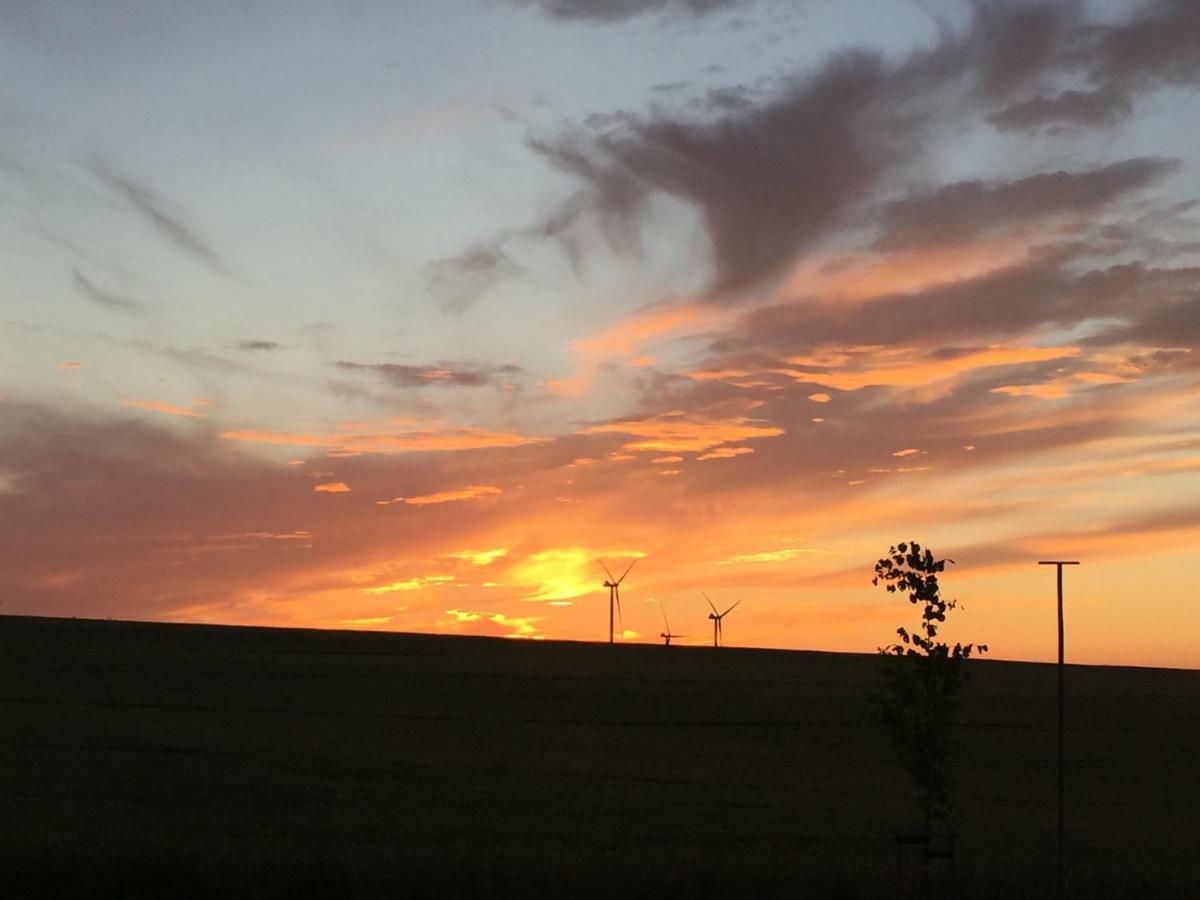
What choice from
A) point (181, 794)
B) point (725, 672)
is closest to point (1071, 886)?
point (181, 794)

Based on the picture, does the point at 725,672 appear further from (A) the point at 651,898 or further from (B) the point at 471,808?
(A) the point at 651,898

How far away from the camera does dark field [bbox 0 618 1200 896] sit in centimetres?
2198

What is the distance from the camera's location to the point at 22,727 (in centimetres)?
5425

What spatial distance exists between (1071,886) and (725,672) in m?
93.5

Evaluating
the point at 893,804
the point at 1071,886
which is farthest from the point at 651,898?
the point at 893,804

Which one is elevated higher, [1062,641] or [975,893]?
[1062,641]

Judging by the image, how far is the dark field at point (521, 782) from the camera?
2198cm

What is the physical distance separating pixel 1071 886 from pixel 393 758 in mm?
33357

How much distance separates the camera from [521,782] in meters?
46.4

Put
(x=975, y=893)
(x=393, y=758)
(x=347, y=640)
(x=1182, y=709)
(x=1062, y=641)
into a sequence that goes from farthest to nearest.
A: (x=347, y=640) < (x=1182, y=709) < (x=393, y=758) < (x=1062, y=641) < (x=975, y=893)

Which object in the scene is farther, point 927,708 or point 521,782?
point 521,782

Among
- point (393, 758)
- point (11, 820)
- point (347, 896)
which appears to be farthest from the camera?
point (393, 758)

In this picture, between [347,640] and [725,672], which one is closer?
[725,672]

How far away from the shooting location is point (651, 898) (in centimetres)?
2059
